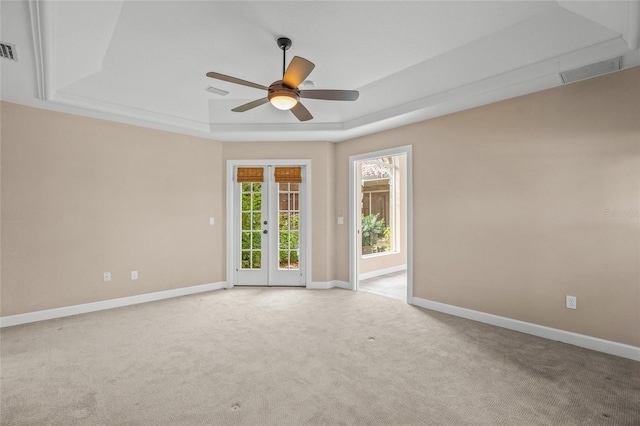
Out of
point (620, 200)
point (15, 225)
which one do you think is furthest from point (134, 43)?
point (620, 200)

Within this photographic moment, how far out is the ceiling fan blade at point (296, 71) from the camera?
2.30m

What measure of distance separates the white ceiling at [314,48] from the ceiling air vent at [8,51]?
2.1 inches

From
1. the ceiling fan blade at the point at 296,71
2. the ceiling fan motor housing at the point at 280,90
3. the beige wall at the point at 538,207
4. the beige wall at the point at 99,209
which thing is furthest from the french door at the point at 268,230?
the ceiling fan blade at the point at 296,71

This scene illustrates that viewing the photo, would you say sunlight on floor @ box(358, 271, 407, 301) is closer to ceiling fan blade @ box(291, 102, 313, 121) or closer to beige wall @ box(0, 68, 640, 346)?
beige wall @ box(0, 68, 640, 346)

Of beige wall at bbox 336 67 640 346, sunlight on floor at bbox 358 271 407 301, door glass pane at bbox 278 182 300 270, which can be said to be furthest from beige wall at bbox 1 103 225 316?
beige wall at bbox 336 67 640 346

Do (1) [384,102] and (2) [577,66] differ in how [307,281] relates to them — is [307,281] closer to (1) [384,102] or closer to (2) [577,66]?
(1) [384,102]

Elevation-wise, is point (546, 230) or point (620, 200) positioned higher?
point (620, 200)

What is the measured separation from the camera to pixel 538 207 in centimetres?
336

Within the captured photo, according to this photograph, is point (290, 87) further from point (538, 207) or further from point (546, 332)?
point (546, 332)

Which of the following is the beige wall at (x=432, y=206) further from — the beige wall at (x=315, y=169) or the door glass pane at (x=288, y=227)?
the door glass pane at (x=288, y=227)

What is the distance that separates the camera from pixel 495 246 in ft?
12.1

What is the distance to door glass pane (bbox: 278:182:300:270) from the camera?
18.2 ft

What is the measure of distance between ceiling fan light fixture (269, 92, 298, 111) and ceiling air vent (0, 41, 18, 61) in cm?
217

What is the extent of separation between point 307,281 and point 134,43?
3.99 meters
